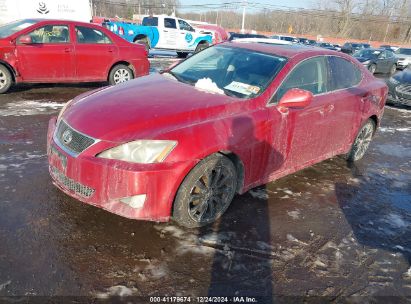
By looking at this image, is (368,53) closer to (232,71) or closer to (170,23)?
(170,23)

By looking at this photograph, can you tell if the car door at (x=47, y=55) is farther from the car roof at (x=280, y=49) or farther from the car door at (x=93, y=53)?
the car roof at (x=280, y=49)

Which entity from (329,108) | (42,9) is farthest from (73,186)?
(42,9)

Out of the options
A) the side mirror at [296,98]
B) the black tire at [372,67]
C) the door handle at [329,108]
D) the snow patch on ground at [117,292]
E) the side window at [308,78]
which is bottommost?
the snow patch on ground at [117,292]

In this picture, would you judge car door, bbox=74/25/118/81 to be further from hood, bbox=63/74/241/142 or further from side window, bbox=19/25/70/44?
hood, bbox=63/74/241/142

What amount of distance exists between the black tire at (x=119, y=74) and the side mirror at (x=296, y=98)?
604 centimetres

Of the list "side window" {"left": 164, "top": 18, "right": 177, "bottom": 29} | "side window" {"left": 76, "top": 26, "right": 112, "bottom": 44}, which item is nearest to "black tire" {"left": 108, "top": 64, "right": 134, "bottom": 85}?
"side window" {"left": 76, "top": 26, "right": 112, "bottom": 44}

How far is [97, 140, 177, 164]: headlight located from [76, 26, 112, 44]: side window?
6217 mm

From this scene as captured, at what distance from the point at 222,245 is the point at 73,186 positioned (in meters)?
1.36

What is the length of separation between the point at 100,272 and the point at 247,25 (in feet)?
270

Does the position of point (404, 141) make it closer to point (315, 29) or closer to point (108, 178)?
point (108, 178)

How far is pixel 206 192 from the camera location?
3.26 metres

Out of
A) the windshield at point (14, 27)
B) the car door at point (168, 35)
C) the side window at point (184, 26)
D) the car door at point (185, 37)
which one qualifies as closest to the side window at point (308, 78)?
the windshield at point (14, 27)

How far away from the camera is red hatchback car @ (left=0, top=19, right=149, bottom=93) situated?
750 centimetres

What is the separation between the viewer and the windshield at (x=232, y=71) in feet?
12.4
